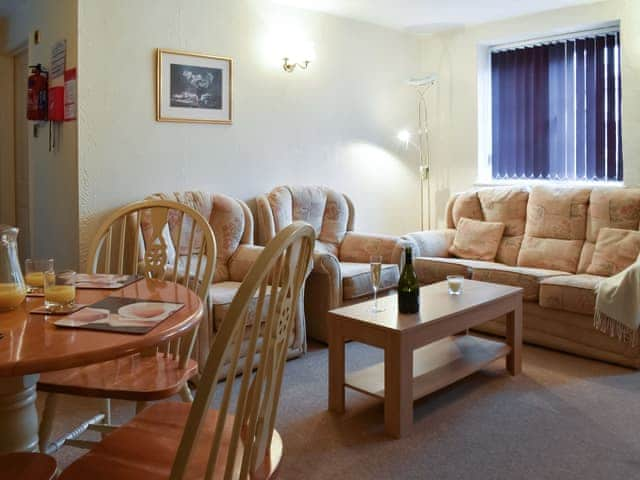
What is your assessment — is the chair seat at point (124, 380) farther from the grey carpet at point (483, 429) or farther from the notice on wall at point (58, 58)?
the notice on wall at point (58, 58)

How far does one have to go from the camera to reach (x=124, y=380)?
1718 mm

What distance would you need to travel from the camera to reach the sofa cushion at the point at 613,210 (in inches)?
154

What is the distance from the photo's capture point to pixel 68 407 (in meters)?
2.86

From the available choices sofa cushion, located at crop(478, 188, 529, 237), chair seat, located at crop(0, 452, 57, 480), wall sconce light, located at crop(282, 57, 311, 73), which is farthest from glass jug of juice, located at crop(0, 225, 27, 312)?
sofa cushion, located at crop(478, 188, 529, 237)

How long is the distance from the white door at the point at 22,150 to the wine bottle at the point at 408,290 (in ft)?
10.7

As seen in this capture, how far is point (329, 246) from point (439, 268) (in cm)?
81

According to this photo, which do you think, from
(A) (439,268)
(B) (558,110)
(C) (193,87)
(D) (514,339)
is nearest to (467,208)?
(A) (439,268)

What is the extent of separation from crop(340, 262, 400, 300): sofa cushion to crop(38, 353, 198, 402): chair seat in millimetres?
1973

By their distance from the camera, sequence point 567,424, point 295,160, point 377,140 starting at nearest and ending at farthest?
point 567,424, point 295,160, point 377,140

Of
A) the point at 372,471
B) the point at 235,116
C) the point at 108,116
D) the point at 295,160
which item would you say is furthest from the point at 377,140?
the point at 372,471

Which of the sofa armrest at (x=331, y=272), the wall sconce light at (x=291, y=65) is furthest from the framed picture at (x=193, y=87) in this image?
the sofa armrest at (x=331, y=272)

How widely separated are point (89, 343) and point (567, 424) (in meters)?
2.20

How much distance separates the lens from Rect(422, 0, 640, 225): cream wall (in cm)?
446

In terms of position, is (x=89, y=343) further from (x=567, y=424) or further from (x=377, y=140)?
(x=377, y=140)
